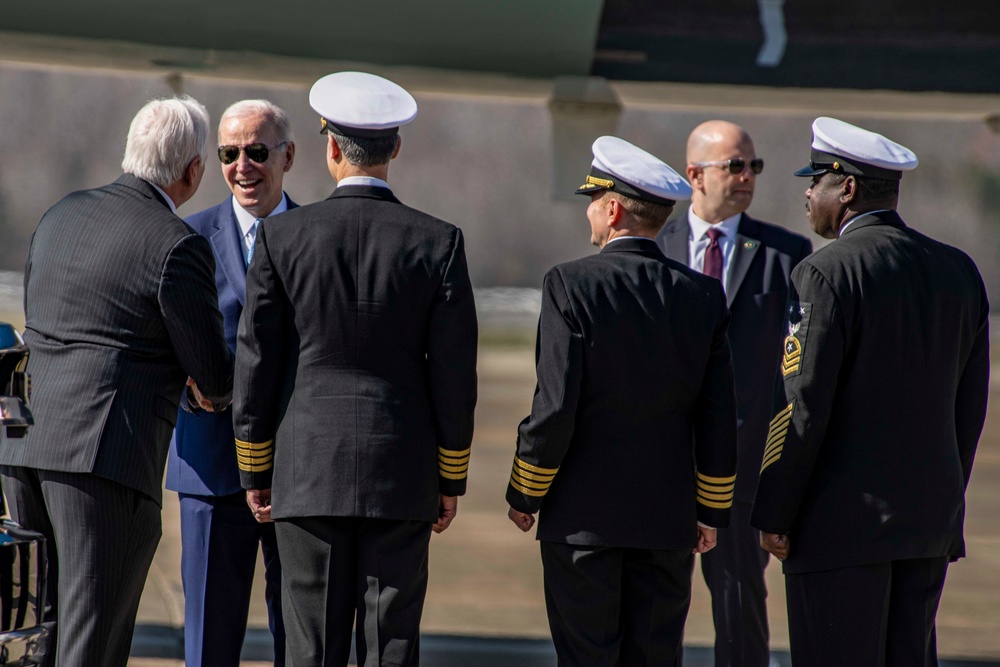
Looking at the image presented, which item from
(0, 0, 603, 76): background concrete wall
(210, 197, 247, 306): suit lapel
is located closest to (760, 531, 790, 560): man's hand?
(210, 197, 247, 306): suit lapel

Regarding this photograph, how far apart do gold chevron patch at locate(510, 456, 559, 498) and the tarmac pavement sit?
3.57ft

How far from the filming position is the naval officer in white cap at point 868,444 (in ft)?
8.02

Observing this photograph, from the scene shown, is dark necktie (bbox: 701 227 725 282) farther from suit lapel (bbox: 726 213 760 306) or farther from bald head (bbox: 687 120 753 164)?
bald head (bbox: 687 120 753 164)

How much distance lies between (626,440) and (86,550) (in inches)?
44.7

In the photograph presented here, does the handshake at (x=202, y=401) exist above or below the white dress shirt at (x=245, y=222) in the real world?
below

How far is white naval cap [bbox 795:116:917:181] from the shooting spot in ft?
8.37

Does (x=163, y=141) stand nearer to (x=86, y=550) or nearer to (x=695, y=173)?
(x=86, y=550)

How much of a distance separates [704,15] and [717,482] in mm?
3913

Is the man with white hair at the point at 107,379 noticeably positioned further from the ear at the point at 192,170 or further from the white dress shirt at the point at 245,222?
the white dress shirt at the point at 245,222

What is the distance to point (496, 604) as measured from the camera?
4023 millimetres

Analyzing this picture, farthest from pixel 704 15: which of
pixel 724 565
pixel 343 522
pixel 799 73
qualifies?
pixel 343 522

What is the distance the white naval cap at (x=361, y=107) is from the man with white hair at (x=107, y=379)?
0.34m

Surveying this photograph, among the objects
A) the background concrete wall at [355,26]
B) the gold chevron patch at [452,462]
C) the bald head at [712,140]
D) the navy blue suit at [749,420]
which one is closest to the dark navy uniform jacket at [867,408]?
the gold chevron patch at [452,462]

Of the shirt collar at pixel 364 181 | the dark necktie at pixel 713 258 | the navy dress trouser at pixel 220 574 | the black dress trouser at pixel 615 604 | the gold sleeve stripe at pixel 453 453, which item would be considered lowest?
the navy dress trouser at pixel 220 574
